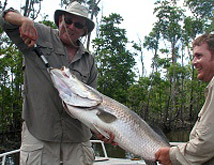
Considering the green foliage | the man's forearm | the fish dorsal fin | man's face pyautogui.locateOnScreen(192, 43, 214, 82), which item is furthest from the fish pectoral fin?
the green foliage

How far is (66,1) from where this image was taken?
26453 millimetres

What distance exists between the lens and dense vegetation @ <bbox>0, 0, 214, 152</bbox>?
17375 millimetres

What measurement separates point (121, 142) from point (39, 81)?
1146mm

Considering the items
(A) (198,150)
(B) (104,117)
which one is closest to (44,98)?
(B) (104,117)

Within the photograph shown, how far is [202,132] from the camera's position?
2.33m

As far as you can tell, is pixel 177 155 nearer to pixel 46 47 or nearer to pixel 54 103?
pixel 54 103

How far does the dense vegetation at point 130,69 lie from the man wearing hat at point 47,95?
20.6 ft

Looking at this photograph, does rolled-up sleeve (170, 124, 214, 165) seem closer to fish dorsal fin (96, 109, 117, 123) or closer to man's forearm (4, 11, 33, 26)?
fish dorsal fin (96, 109, 117, 123)

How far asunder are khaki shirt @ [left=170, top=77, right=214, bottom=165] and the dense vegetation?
6.66 meters

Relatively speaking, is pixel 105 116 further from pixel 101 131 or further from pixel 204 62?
pixel 204 62

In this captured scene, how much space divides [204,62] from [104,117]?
3.80 ft

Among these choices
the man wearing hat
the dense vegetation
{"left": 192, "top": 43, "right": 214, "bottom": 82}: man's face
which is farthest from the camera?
the dense vegetation

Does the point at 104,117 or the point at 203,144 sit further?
the point at 104,117

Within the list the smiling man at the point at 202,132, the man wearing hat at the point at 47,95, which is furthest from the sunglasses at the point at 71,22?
the smiling man at the point at 202,132
